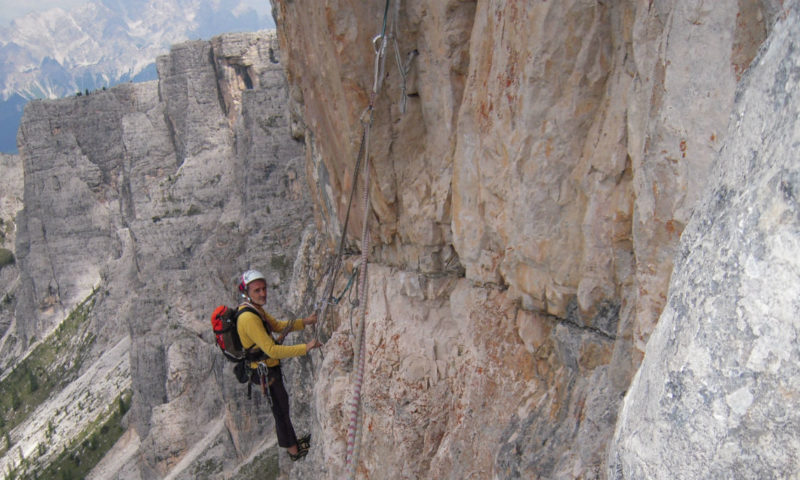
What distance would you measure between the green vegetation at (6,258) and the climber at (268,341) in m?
48.7

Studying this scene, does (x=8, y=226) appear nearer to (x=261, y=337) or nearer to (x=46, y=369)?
(x=46, y=369)

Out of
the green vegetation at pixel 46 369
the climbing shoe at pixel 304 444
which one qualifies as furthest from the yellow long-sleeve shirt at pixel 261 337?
the green vegetation at pixel 46 369

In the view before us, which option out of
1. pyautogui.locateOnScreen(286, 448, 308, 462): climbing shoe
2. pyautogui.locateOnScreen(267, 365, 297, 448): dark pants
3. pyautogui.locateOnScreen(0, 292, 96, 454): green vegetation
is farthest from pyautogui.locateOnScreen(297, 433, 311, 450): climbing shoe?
pyautogui.locateOnScreen(0, 292, 96, 454): green vegetation

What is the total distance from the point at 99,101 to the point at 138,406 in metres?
23.4

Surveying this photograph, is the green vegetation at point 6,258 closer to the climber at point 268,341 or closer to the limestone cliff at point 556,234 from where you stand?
the limestone cliff at point 556,234

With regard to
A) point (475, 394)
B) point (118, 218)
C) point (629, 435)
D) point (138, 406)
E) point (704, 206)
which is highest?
point (704, 206)

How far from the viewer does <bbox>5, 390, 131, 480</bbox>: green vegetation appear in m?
28.1

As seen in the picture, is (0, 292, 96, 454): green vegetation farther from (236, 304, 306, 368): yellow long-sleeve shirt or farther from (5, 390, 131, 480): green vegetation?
(236, 304, 306, 368): yellow long-sleeve shirt

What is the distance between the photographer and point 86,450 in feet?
94.1

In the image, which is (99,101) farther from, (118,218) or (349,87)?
(349,87)

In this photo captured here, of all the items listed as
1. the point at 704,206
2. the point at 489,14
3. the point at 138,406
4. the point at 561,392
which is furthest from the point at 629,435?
the point at 138,406

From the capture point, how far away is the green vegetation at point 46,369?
118ft

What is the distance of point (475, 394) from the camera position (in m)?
4.36

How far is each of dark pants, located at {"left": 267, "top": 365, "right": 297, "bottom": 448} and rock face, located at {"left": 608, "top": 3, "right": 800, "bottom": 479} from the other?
5539mm
